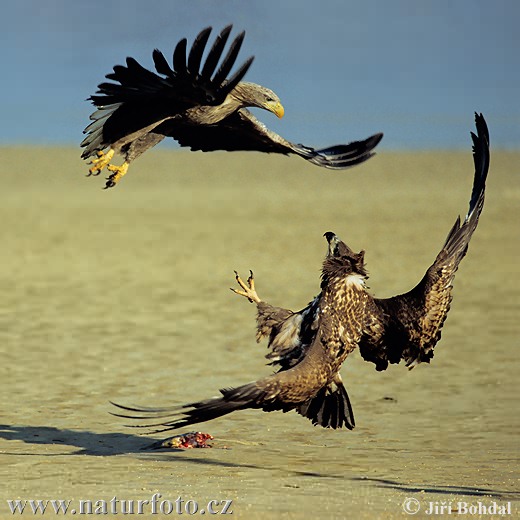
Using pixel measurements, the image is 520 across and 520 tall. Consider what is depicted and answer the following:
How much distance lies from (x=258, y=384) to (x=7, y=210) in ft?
72.6

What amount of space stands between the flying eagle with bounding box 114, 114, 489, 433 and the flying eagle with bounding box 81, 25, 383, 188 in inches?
50.8

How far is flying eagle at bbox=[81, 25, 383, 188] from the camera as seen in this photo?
7.49 m

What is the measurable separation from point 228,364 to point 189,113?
11.7 ft

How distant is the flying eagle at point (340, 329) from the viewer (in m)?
6.94

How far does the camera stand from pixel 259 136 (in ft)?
29.0

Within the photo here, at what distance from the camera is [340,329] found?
7.08m

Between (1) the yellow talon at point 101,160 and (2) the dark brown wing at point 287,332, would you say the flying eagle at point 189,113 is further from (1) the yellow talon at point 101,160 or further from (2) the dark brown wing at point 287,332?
(2) the dark brown wing at point 287,332

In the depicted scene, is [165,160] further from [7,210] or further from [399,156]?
[7,210]

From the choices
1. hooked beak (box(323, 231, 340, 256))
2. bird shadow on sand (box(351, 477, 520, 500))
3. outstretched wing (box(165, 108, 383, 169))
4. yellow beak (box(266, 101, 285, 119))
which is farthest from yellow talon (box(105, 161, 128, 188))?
bird shadow on sand (box(351, 477, 520, 500))

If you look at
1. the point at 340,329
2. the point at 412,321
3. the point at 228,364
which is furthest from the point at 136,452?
the point at 228,364

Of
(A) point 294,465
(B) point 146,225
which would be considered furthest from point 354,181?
(A) point 294,465

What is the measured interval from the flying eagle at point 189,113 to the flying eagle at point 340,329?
4.24ft

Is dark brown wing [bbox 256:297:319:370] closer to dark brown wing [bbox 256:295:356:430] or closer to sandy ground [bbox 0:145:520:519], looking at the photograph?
dark brown wing [bbox 256:295:356:430]

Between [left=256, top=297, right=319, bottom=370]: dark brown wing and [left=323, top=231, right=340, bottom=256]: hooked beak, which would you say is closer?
[left=256, top=297, right=319, bottom=370]: dark brown wing
